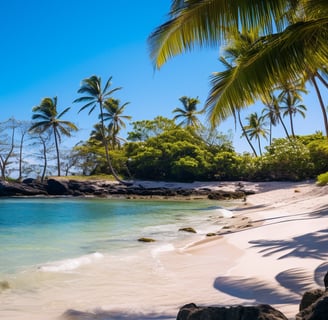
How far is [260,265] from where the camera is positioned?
241 inches

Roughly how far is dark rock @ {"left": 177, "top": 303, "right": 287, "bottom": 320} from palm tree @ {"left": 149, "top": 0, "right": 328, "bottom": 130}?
4825 millimetres

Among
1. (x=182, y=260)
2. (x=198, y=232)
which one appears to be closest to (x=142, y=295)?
(x=182, y=260)

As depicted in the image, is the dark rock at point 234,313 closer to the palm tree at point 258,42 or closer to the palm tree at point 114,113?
the palm tree at point 258,42

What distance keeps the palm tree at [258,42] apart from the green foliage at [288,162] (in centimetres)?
3100

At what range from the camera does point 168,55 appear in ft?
22.7

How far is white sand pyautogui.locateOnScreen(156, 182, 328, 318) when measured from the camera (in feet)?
15.1

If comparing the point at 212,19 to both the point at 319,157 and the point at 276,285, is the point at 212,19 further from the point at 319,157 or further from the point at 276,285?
the point at 319,157

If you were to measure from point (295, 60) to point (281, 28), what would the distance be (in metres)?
0.73

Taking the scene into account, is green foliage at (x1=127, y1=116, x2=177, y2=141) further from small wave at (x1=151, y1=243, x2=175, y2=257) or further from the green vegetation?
small wave at (x1=151, y1=243, x2=175, y2=257)

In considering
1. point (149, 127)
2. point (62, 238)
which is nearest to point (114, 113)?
point (149, 127)

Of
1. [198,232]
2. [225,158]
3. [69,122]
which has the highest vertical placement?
[69,122]

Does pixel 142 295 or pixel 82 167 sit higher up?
pixel 82 167

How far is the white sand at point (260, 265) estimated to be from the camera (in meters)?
4.61

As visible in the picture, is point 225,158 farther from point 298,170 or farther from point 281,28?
point 281,28
